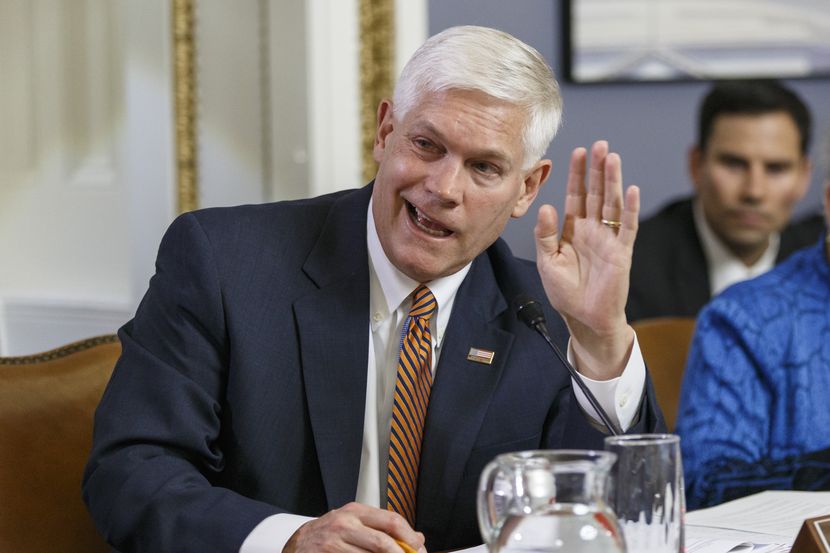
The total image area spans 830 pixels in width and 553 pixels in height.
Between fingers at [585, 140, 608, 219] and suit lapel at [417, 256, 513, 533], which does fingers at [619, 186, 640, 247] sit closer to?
fingers at [585, 140, 608, 219]

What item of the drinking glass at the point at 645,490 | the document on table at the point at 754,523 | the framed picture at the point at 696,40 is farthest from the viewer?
the framed picture at the point at 696,40

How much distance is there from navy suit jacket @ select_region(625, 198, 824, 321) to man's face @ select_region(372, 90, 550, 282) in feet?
5.63

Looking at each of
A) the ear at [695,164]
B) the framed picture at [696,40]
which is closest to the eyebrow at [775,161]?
the ear at [695,164]

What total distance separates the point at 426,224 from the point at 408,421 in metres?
0.28

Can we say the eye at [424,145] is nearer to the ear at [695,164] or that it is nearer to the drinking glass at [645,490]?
the drinking glass at [645,490]

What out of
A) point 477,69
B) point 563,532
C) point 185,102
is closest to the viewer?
point 563,532

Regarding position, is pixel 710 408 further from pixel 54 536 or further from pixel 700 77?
pixel 700 77

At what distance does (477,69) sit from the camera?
167 centimetres

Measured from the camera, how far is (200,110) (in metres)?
2.80

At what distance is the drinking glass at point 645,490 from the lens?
3.68 feet

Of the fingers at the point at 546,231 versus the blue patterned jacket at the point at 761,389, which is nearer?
the fingers at the point at 546,231

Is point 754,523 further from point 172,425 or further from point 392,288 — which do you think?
point 172,425

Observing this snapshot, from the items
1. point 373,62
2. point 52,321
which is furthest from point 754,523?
point 52,321

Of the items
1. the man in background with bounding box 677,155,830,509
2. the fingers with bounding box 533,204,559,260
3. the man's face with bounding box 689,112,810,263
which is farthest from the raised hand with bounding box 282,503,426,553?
the man's face with bounding box 689,112,810,263
